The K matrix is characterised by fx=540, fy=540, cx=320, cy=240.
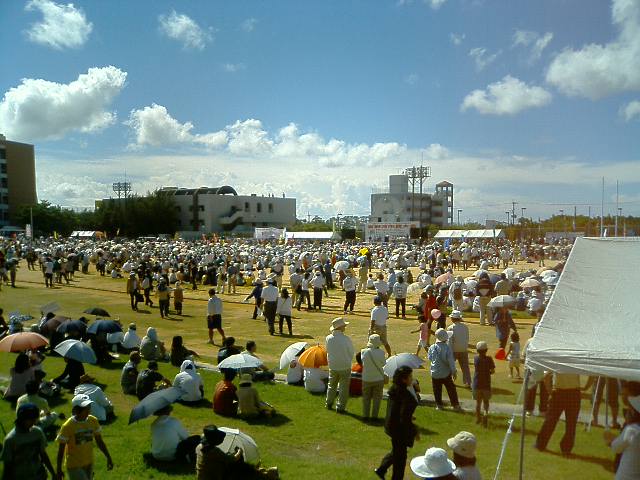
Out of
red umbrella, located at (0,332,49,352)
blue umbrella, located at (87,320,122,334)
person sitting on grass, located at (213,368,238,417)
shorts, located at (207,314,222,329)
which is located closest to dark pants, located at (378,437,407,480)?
person sitting on grass, located at (213,368,238,417)

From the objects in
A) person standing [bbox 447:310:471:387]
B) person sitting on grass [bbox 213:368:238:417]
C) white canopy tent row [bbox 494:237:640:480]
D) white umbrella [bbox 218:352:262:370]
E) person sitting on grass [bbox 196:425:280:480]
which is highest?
white canopy tent row [bbox 494:237:640:480]

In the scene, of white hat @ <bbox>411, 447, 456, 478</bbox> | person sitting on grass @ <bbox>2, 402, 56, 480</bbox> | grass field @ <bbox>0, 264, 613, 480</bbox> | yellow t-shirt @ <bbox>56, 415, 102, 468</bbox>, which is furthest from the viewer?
grass field @ <bbox>0, 264, 613, 480</bbox>

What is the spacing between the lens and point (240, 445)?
5828 mm

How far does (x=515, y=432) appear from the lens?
7.12 m

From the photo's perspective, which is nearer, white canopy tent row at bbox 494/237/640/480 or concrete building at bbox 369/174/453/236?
white canopy tent row at bbox 494/237/640/480

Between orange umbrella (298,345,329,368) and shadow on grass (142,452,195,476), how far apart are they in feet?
10.8

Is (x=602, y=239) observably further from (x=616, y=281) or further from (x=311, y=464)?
(x=311, y=464)

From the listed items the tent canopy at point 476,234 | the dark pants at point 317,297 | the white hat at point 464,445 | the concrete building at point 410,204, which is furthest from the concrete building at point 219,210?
the white hat at point 464,445

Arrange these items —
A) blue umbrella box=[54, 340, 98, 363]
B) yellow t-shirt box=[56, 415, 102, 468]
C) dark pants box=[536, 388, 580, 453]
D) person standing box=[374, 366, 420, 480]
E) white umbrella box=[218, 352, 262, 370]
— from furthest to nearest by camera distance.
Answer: blue umbrella box=[54, 340, 98, 363] < white umbrella box=[218, 352, 262, 370] < dark pants box=[536, 388, 580, 453] < person standing box=[374, 366, 420, 480] < yellow t-shirt box=[56, 415, 102, 468]

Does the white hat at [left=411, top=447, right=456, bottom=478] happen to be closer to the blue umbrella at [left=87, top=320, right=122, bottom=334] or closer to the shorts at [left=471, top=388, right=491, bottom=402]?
the shorts at [left=471, top=388, right=491, bottom=402]

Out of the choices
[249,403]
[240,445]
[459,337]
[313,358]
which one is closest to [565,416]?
[459,337]

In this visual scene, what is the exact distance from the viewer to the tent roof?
4816 mm

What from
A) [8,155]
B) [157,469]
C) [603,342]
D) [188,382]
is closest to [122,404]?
[188,382]

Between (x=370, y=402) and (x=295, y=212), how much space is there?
325ft
